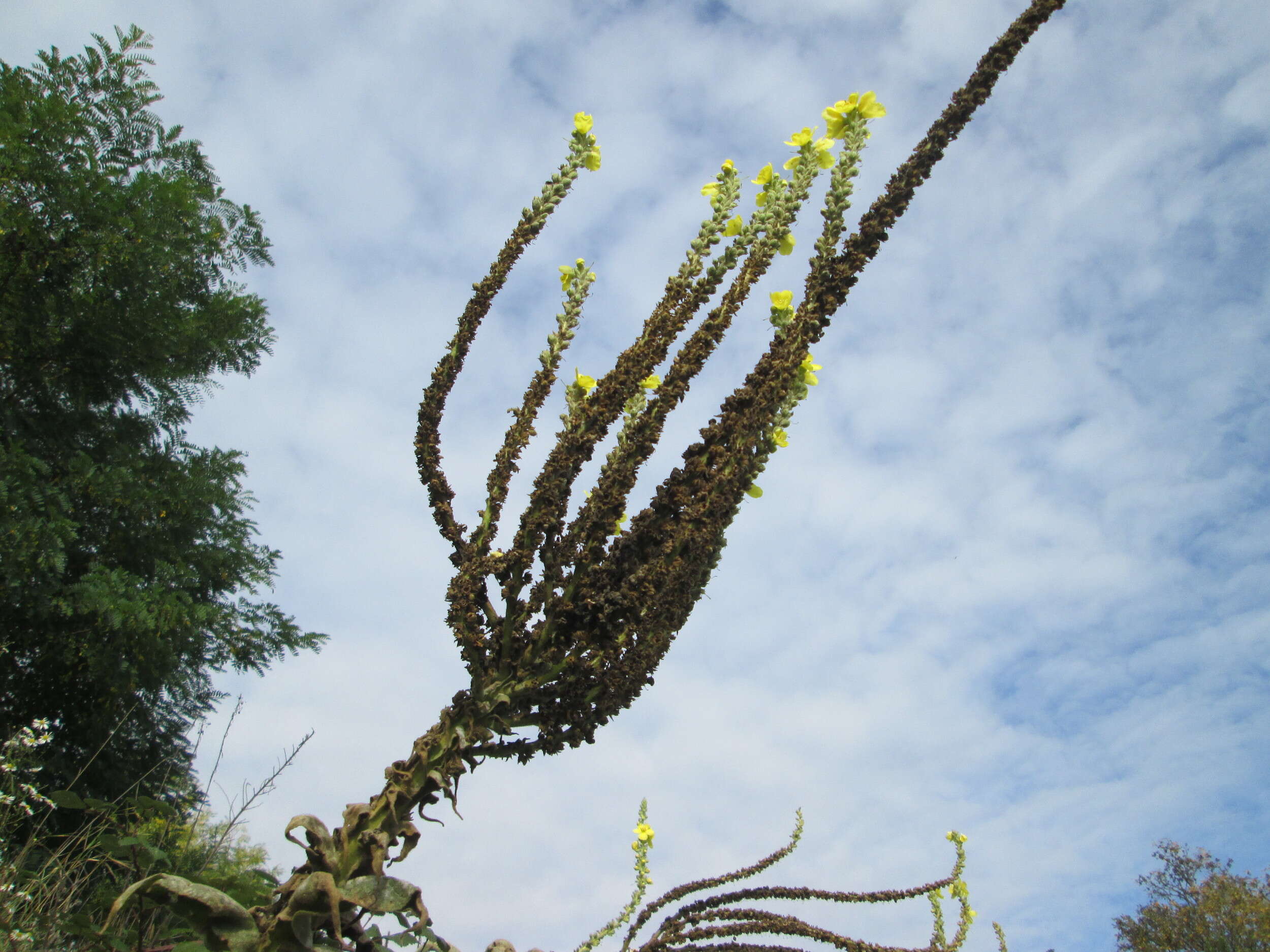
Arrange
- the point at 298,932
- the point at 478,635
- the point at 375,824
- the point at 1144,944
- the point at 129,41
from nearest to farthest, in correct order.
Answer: the point at 298,932 → the point at 375,824 → the point at 478,635 → the point at 129,41 → the point at 1144,944

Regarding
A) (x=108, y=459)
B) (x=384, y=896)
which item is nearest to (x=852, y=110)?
(x=384, y=896)

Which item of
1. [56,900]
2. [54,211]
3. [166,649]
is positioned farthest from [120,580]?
[56,900]

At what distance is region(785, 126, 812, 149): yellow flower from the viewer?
3465 mm

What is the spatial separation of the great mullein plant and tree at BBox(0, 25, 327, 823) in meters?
5.78

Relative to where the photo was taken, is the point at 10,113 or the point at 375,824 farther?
the point at 10,113

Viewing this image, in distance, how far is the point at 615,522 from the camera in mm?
2705

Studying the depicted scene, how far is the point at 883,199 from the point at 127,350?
8.98 metres

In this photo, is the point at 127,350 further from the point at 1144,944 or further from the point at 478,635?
the point at 1144,944

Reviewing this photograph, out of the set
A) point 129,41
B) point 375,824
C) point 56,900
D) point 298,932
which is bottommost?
point 56,900

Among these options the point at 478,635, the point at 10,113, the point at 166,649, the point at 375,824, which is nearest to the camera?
the point at 375,824

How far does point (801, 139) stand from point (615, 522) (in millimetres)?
2024

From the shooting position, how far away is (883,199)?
9.36 feet

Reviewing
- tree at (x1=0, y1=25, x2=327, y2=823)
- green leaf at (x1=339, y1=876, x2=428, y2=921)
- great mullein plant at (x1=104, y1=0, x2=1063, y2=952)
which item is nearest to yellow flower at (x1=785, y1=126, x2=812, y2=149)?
great mullein plant at (x1=104, y1=0, x2=1063, y2=952)

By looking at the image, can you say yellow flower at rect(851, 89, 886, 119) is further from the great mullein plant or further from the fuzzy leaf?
the fuzzy leaf
